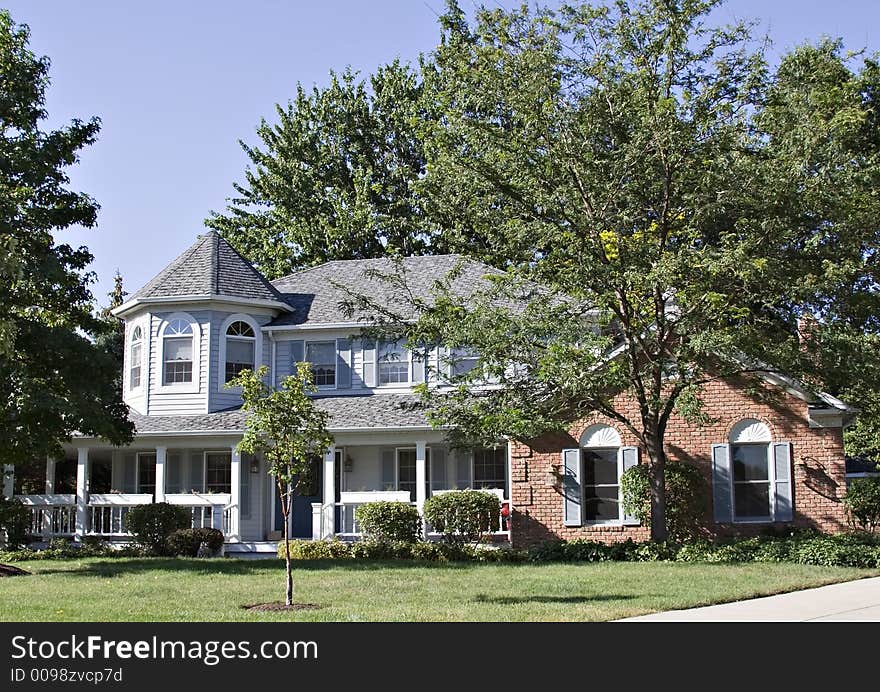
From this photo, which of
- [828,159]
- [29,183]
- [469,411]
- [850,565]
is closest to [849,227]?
[828,159]

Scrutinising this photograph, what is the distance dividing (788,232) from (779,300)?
4.17 feet

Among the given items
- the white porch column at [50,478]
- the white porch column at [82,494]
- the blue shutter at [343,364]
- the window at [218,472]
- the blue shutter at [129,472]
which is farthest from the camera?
the blue shutter at [129,472]

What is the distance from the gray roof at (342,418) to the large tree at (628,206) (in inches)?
170

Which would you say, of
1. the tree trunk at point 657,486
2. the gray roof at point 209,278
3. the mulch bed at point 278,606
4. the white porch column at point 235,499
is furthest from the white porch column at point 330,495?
the mulch bed at point 278,606

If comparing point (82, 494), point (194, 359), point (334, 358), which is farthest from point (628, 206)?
point (82, 494)

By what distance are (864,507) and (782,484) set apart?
1609mm

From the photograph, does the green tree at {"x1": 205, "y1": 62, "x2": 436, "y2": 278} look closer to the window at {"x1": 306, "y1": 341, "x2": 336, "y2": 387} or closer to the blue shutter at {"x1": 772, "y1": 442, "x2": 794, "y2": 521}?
the window at {"x1": 306, "y1": 341, "x2": 336, "y2": 387}

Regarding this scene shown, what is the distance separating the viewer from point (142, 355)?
27.4m

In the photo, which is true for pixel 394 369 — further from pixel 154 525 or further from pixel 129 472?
pixel 129 472

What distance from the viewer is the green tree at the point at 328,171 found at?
39.7 meters

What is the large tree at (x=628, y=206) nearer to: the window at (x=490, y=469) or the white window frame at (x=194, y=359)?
the window at (x=490, y=469)

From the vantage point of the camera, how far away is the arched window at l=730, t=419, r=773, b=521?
22.2 m
